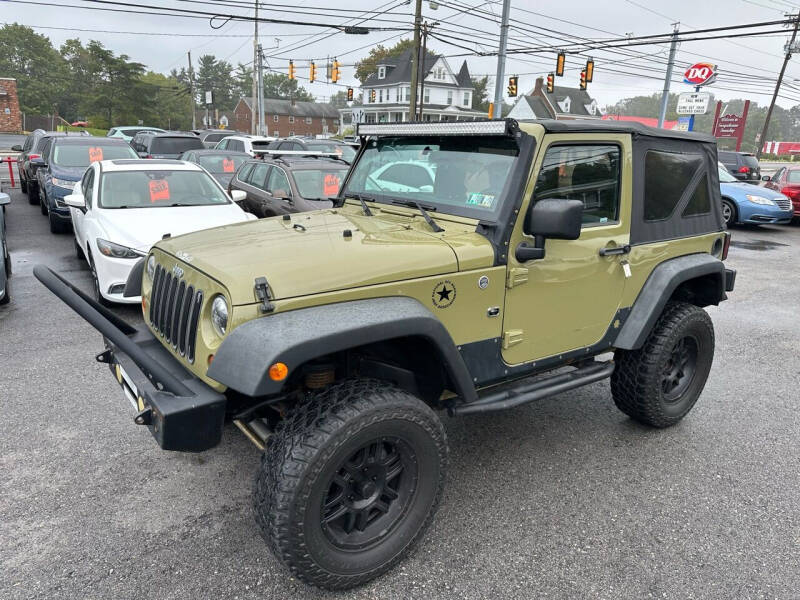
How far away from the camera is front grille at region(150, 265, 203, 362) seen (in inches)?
98.1

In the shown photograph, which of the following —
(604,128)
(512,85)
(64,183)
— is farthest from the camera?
(512,85)

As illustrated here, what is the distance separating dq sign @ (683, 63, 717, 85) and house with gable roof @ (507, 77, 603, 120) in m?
25.2

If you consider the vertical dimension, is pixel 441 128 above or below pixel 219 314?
above

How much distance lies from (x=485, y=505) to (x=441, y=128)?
6.89 ft

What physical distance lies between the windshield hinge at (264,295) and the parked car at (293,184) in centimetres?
584

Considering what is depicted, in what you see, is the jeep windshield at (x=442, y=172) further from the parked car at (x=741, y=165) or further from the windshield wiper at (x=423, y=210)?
the parked car at (x=741, y=165)

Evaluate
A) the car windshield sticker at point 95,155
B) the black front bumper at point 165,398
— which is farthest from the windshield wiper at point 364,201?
the car windshield sticker at point 95,155

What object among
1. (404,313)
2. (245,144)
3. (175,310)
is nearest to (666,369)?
(404,313)

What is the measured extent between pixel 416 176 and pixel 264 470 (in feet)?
6.17

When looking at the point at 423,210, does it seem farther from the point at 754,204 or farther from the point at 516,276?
the point at 754,204

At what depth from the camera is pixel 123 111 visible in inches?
2169

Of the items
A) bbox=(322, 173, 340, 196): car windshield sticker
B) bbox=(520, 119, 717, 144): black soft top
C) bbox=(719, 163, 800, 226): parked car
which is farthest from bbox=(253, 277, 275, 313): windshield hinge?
bbox=(719, 163, 800, 226): parked car

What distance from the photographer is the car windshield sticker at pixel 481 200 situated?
289cm

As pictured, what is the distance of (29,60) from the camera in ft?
257
